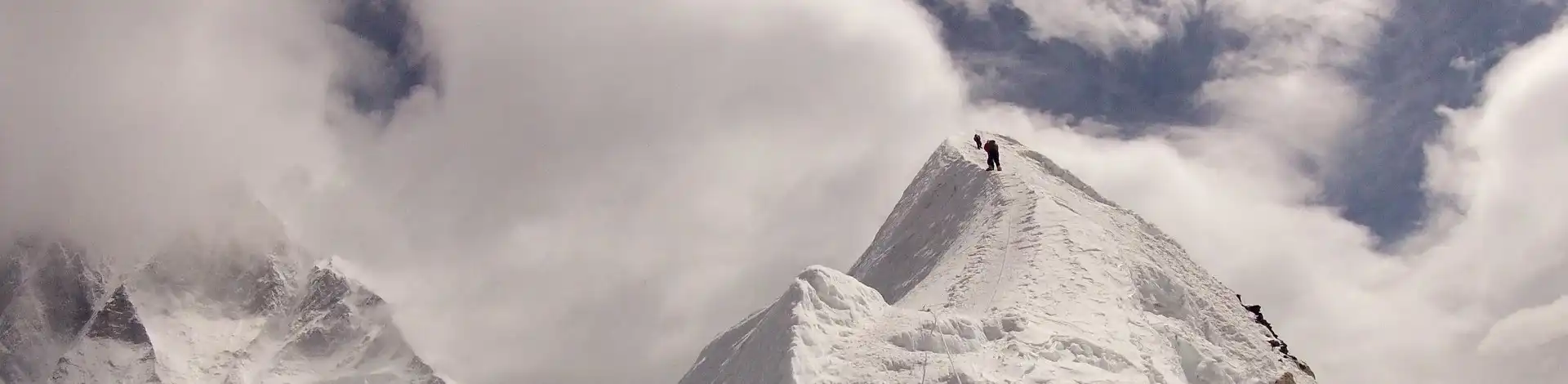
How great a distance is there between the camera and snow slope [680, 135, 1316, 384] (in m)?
21.1

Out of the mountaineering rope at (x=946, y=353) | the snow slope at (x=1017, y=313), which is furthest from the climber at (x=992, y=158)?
the mountaineering rope at (x=946, y=353)

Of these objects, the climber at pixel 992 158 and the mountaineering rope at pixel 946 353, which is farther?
the climber at pixel 992 158

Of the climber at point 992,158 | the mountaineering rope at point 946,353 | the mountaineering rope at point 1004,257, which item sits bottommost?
the mountaineering rope at point 946,353

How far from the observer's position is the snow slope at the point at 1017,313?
2114cm

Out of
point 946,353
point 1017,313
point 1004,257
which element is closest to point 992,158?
point 1004,257

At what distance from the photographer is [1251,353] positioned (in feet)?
87.9

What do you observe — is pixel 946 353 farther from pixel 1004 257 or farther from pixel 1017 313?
pixel 1004 257

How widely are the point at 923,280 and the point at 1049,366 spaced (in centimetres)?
1068

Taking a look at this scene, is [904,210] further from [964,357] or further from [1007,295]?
[964,357]

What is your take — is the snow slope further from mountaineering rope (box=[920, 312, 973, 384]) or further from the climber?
the climber

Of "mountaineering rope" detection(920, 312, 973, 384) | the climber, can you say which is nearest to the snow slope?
"mountaineering rope" detection(920, 312, 973, 384)

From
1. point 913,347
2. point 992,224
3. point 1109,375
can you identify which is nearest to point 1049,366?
point 1109,375

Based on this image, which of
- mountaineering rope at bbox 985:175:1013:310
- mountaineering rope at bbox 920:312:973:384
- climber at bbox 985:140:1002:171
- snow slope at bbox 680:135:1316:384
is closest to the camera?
mountaineering rope at bbox 920:312:973:384

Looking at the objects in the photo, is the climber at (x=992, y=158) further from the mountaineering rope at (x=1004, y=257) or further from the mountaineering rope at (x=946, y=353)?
the mountaineering rope at (x=946, y=353)
